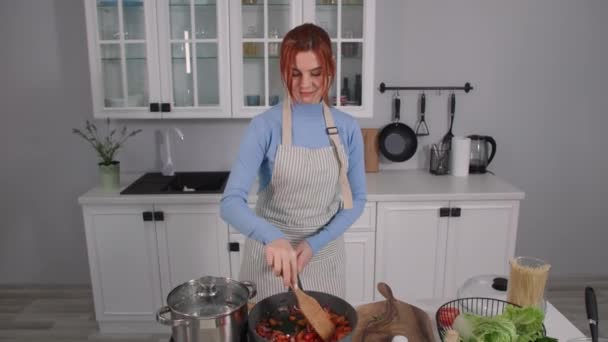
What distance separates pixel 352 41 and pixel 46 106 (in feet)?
5.89

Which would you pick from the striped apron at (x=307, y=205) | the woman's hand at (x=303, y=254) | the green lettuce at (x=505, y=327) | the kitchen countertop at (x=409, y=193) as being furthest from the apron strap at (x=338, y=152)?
the kitchen countertop at (x=409, y=193)

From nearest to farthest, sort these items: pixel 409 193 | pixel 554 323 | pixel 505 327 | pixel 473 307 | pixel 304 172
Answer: pixel 505 327, pixel 473 307, pixel 554 323, pixel 304 172, pixel 409 193

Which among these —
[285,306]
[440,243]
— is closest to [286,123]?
[285,306]

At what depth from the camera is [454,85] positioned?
2.74 metres

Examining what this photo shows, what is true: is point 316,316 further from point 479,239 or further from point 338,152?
point 479,239

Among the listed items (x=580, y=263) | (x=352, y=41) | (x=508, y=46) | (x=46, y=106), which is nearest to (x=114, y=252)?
(x=46, y=106)

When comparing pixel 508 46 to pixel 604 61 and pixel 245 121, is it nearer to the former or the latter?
pixel 604 61

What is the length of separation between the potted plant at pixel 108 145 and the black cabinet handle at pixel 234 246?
27.0 inches

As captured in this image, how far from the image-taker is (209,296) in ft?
3.31

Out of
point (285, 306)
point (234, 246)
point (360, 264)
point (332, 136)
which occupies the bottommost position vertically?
point (360, 264)

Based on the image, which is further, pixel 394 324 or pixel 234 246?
pixel 234 246

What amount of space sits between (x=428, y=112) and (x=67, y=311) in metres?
2.44

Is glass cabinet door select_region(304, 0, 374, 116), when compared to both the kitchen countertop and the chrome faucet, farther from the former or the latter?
the chrome faucet

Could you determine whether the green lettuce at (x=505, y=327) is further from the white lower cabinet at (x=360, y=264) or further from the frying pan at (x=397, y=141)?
the frying pan at (x=397, y=141)
